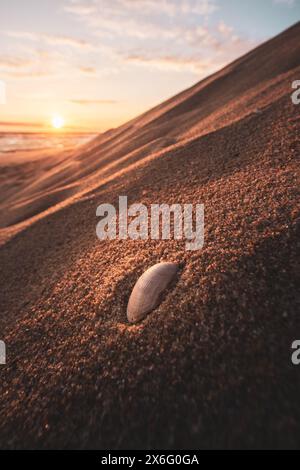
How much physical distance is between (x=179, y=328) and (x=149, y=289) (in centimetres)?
57

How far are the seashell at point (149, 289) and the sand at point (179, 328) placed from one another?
0.11 metres

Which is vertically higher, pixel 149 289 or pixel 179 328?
pixel 149 289

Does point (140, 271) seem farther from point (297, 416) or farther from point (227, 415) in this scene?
point (297, 416)

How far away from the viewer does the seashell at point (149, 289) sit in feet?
9.06

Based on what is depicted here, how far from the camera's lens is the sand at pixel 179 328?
193cm

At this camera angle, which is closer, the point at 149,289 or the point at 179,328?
the point at 179,328

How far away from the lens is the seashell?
2762 mm

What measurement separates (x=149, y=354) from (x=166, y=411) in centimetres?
48

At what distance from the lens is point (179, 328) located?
246 centimetres

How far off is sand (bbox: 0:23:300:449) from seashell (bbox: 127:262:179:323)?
11 centimetres

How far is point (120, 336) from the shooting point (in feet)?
8.64

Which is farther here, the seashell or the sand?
the seashell

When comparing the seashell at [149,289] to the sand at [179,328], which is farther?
the seashell at [149,289]
